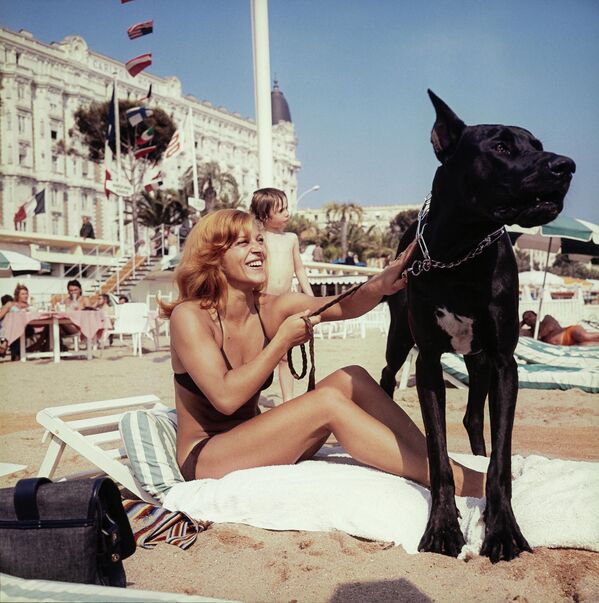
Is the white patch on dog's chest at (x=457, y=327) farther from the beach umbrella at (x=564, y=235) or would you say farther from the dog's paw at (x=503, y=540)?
the beach umbrella at (x=564, y=235)

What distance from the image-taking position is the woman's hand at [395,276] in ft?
9.32

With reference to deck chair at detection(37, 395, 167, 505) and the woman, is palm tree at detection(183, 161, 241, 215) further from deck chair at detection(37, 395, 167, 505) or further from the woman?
the woman

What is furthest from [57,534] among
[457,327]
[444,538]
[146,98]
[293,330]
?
[146,98]

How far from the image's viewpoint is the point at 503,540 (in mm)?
2383

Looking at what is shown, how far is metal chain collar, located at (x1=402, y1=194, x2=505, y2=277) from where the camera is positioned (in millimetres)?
2479

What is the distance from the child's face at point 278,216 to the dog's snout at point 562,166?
325 cm

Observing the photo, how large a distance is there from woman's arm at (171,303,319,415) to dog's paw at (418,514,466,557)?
0.92 m

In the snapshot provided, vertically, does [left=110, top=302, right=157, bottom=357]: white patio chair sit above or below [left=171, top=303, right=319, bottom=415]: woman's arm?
below

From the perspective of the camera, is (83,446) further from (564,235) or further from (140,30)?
(140,30)

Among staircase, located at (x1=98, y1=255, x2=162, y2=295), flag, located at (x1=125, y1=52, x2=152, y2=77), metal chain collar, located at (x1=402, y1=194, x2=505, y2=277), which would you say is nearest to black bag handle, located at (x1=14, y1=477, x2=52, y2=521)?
metal chain collar, located at (x1=402, y1=194, x2=505, y2=277)

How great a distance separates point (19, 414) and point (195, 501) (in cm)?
419

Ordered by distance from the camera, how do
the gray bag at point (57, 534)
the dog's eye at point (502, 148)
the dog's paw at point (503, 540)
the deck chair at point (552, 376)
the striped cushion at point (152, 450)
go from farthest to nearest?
the deck chair at point (552, 376)
the striped cushion at point (152, 450)
the dog's paw at point (503, 540)
the dog's eye at point (502, 148)
the gray bag at point (57, 534)

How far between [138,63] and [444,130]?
19099mm

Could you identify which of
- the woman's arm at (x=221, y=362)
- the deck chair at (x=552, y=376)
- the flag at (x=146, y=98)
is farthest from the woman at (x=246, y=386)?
the flag at (x=146, y=98)
